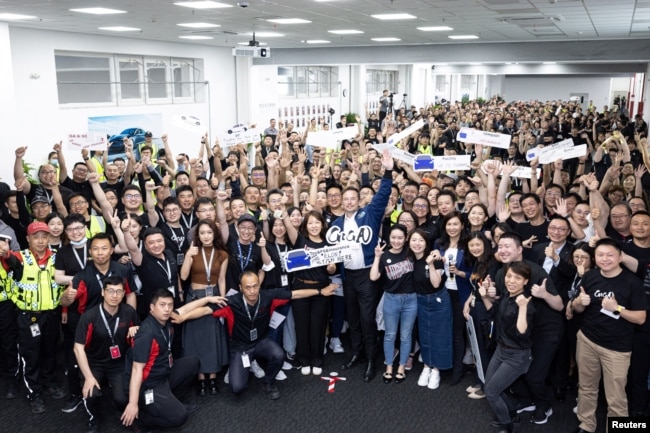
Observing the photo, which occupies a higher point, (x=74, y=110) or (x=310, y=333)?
(x=74, y=110)

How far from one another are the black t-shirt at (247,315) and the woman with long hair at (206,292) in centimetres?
12

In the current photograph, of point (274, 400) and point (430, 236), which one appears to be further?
point (430, 236)

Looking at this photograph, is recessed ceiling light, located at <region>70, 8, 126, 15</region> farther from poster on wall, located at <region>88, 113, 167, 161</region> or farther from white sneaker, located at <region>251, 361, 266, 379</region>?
white sneaker, located at <region>251, 361, 266, 379</region>

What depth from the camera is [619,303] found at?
3883mm

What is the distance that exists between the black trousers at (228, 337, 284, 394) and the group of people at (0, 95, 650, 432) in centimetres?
1

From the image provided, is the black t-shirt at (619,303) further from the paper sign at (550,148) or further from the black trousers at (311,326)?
the paper sign at (550,148)

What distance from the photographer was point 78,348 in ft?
13.9

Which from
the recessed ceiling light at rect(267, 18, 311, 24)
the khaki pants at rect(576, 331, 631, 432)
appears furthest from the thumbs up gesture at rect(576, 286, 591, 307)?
the recessed ceiling light at rect(267, 18, 311, 24)

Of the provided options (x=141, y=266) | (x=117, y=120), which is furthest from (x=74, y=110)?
(x=141, y=266)

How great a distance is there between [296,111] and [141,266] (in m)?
14.1

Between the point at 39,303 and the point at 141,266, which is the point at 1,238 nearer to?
the point at 39,303

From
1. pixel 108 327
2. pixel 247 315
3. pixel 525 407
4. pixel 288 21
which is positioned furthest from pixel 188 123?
pixel 525 407

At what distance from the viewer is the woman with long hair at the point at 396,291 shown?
16.1ft

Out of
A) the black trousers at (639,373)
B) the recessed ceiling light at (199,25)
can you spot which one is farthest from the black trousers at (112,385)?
the recessed ceiling light at (199,25)
